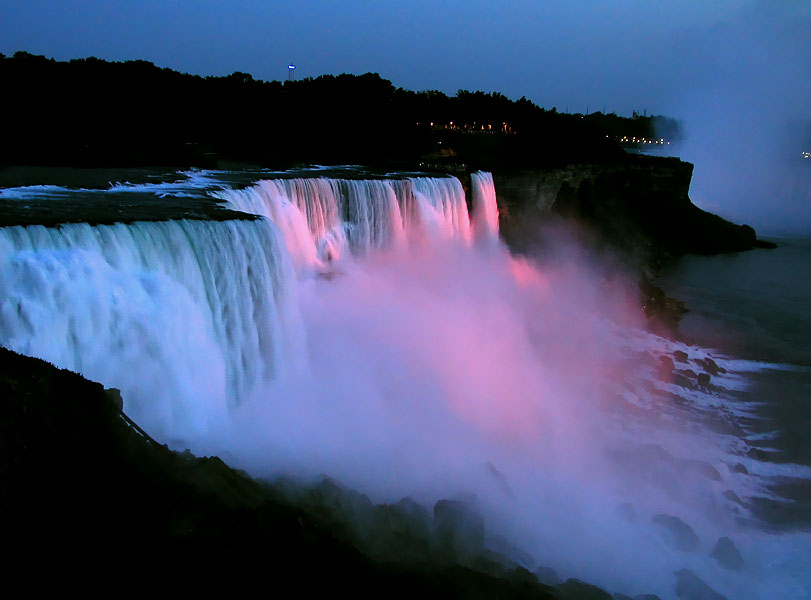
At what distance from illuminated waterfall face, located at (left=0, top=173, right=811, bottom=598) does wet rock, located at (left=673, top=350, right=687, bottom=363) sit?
0.47 metres

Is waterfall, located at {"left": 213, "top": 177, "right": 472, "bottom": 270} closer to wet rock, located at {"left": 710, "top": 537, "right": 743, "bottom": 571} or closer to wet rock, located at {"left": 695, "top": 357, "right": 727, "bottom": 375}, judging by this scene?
wet rock, located at {"left": 695, "top": 357, "right": 727, "bottom": 375}

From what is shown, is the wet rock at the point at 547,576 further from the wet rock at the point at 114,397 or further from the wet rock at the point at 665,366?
the wet rock at the point at 665,366

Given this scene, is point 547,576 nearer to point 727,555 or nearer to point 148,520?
point 727,555

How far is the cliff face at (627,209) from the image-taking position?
27812 millimetres

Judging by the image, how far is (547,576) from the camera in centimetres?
655

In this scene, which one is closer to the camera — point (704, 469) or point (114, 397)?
point (114, 397)

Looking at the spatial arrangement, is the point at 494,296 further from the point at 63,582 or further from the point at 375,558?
the point at 63,582

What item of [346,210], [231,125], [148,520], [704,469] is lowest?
[704,469]

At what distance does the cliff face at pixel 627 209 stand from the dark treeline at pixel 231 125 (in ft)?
8.58

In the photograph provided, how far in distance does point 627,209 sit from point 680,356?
1995cm

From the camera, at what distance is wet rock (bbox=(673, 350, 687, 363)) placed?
645 inches

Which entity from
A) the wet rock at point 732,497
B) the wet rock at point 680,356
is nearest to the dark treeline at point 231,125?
the wet rock at point 680,356

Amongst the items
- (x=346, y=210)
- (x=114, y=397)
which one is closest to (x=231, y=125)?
(x=346, y=210)

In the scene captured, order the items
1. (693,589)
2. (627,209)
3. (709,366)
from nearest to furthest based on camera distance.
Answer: (693,589) < (709,366) < (627,209)
